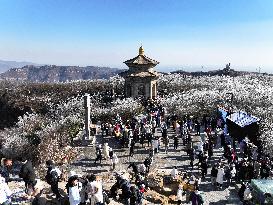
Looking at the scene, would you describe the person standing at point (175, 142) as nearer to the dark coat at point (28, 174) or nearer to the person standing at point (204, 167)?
the person standing at point (204, 167)

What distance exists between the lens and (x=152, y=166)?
23.5 meters

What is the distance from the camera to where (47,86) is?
249ft

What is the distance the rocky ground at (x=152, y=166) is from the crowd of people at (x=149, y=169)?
247mm

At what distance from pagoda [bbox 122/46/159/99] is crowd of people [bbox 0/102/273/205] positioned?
8806 millimetres

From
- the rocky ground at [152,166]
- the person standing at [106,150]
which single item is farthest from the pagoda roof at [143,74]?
the person standing at [106,150]

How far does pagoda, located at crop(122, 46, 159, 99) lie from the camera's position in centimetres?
4200

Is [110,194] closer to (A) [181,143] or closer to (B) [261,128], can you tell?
(A) [181,143]

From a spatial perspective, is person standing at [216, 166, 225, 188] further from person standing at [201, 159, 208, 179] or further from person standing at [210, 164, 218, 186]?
person standing at [201, 159, 208, 179]

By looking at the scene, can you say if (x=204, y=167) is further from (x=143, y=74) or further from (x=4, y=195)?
(x=143, y=74)

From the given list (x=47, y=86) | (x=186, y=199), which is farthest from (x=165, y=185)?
(x=47, y=86)

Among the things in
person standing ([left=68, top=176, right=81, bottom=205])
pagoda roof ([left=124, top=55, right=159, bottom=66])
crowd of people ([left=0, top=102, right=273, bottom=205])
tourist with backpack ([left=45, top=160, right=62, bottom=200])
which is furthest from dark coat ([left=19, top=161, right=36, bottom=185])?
pagoda roof ([left=124, top=55, right=159, bottom=66])

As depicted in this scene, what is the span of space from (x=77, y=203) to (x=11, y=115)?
2031 inches

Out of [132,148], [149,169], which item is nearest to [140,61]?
[132,148]

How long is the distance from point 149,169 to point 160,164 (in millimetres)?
1653
